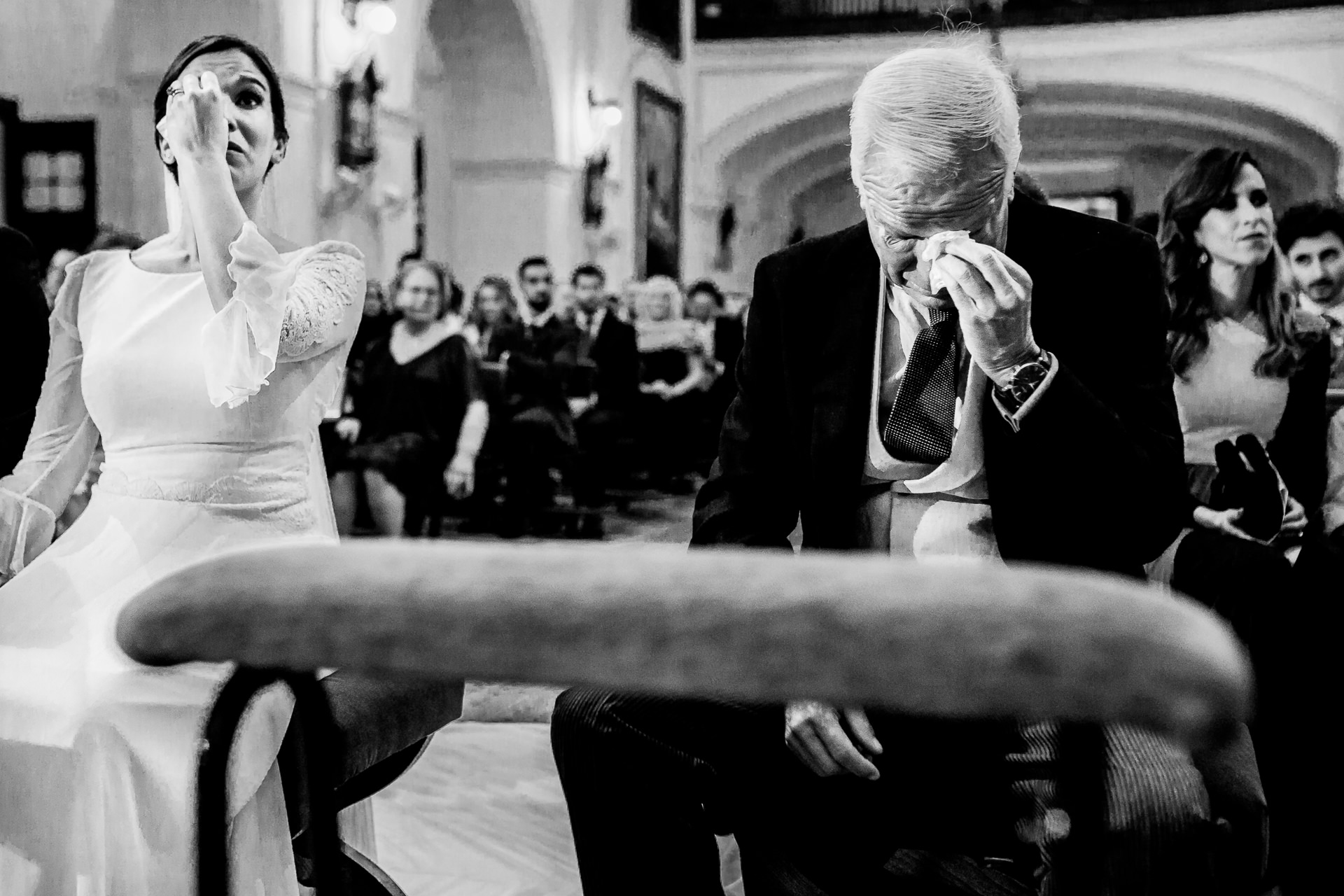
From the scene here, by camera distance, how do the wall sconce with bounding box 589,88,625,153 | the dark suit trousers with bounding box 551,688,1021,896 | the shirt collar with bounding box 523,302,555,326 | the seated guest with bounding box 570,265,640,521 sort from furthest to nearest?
the wall sconce with bounding box 589,88,625,153 < the seated guest with bounding box 570,265,640,521 < the shirt collar with bounding box 523,302,555,326 < the dark suit trousers with bounding box 551,688,1021,896

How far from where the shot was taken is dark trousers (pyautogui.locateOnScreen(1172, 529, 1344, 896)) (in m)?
1.91

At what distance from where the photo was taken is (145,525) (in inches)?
78.7

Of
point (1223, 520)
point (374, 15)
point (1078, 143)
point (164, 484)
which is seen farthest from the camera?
point (1078, 143)

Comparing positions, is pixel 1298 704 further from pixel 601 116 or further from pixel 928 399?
pixel 601 116

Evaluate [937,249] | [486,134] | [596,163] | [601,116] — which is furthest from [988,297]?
[601,116]

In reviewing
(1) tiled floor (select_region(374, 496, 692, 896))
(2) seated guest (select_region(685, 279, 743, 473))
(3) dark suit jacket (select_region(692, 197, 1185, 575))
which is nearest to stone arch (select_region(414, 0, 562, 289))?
(2) seated guest (select_region(685, 279, 743, 473))

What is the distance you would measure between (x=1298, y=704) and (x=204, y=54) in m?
1.89

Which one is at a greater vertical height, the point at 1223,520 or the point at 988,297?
the point at 988,297

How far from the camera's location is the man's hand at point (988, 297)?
4.92 ft

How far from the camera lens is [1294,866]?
196 cm

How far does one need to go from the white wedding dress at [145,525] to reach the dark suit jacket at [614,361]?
231 inches

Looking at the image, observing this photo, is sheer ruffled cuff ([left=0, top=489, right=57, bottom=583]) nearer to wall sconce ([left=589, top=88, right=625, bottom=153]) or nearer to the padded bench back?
the padded bench back

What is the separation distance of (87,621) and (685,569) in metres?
1.39

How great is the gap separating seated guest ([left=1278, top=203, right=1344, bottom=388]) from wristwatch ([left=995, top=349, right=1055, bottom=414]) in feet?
7.74
